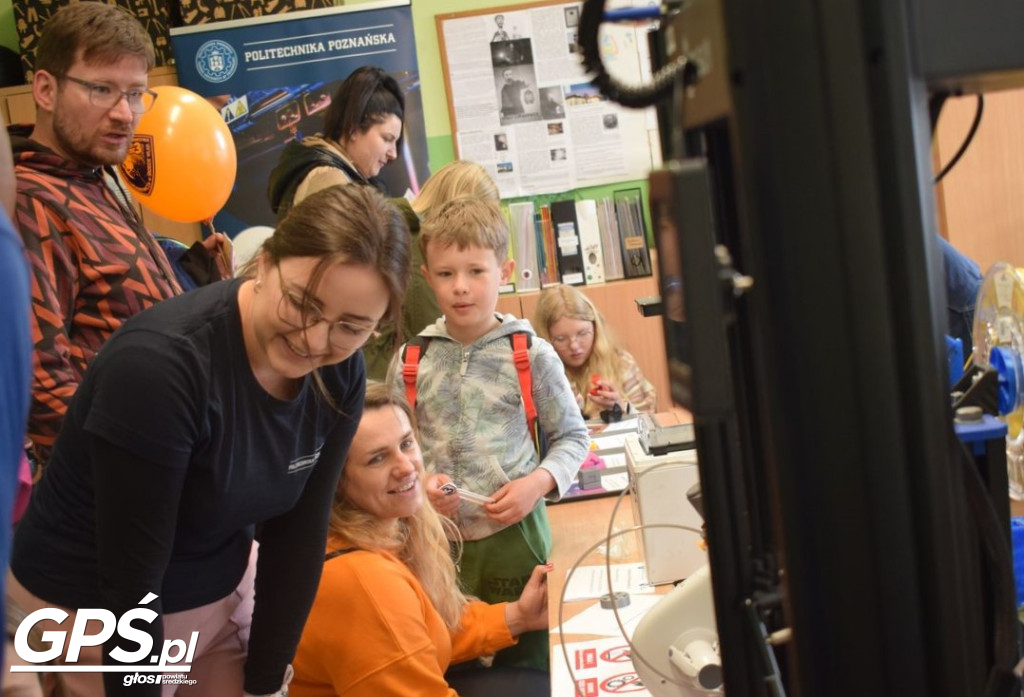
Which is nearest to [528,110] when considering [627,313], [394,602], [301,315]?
[627,313]

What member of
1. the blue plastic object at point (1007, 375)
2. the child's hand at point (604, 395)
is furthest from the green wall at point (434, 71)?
the blue plastic object at point (1007, 375)

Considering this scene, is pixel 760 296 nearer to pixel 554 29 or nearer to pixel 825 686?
pixel 825 686

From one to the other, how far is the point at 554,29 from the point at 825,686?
186 inches

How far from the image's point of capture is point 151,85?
15.5ft

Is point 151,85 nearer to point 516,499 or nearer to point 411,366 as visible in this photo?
point 411,366

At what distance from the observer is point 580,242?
488 centimetres

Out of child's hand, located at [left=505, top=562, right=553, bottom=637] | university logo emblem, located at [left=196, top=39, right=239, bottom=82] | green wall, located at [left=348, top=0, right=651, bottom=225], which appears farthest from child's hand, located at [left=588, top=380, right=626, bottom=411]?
university logo emblem, located at [left=196, top=39, right=239, bottom=82]

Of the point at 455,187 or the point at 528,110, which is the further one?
the point at 528,110

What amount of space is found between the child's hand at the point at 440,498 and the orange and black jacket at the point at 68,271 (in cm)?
63

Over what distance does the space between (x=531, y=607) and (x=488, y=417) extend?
0.40 metres

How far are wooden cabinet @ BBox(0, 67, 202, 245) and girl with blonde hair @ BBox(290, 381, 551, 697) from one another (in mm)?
3167

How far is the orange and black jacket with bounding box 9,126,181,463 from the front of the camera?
169 cm

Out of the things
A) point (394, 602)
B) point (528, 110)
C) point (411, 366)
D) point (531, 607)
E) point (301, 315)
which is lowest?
point (531, 607)

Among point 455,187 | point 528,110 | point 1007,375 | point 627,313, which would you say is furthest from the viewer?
point 528,110
